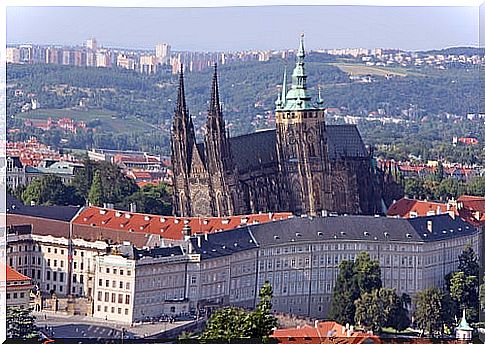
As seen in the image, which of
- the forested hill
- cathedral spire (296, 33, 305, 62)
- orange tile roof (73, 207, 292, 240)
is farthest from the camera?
the forested hill

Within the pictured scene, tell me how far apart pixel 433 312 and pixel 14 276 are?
414 centimetres

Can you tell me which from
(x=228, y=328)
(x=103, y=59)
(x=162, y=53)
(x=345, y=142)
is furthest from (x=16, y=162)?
(x=228, y=328)

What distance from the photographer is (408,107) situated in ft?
101

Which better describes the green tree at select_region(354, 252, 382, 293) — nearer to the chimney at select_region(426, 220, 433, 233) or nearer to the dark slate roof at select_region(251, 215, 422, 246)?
the dark slate roof at select_region(251, 215, 422, 246)

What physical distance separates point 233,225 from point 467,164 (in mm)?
11010

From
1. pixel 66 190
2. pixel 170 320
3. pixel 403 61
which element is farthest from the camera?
pixel 403 61

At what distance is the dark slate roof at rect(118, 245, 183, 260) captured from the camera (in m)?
16.2

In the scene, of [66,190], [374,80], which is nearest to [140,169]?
[66,190]

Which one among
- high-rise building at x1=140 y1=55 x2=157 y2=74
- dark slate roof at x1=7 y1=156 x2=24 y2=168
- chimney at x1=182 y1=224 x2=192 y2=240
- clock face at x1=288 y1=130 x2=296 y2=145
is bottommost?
chimney at x1=182 y1=224 x2=192 y2=240

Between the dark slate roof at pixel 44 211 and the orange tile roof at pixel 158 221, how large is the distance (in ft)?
0.42

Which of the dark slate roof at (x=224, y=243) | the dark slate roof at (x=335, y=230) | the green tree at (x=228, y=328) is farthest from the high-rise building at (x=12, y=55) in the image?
the green tree at (x=228, y=328)

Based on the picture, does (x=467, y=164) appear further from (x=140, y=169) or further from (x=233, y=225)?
(x=233, y=225)

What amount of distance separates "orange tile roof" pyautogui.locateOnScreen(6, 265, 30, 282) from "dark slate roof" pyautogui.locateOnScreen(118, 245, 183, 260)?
1.01 metres

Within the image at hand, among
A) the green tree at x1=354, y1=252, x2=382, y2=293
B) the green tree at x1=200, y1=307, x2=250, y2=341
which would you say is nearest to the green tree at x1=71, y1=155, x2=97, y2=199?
the green tree at x1=354, y1=252, x2=382, y2=293
